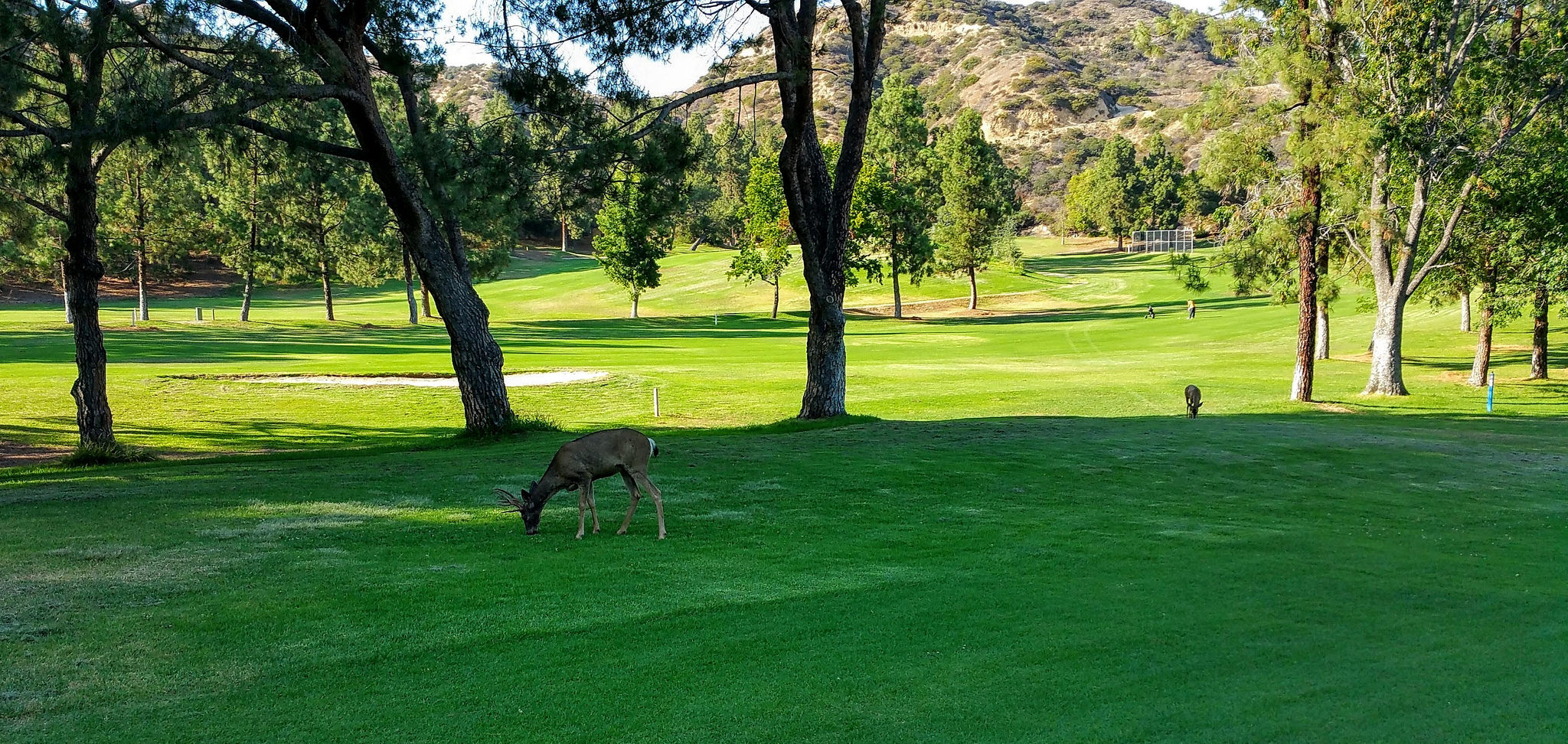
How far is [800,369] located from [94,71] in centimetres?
2749

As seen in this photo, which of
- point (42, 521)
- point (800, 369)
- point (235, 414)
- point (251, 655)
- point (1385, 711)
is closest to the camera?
point (1385, 711)

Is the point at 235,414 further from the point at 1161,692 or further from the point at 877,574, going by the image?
the point at 1161,692

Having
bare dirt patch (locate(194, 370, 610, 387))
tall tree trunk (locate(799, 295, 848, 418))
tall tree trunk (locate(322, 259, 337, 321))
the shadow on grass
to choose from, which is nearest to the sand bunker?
bare dirt patch (locate(194, 370, 610, 387))

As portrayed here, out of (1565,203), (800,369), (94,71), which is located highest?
(94,71)

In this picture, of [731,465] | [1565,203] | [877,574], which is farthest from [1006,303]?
[877,574]

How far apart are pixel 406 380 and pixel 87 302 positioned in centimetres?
1754

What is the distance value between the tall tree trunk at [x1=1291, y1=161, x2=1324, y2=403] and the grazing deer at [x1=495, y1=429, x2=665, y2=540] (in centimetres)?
2503

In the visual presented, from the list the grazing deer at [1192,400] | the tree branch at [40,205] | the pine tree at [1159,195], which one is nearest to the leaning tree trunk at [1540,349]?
the grazing deer at [1192,400]

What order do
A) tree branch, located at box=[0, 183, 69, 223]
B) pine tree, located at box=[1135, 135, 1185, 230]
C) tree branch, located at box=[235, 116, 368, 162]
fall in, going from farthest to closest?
pine tree, located at box=[1135, 135, 1185, 230] → tree branch, located at box=[0, 183, 69, 223] → tree branch, located at box=[235, 116, 368, 162]

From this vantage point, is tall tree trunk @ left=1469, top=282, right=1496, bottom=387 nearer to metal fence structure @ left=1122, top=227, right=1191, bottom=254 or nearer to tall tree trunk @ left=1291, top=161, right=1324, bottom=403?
tall tree trunk @ left=1291, top=161, right=1324, bottom=403

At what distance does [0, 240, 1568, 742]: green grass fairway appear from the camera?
21.4 feet

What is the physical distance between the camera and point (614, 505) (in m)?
13.2

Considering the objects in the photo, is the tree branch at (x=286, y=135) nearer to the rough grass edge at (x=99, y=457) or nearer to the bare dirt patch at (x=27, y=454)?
the rough grass edge at (x=99, y=457)

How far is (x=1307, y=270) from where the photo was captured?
30.8 meters
